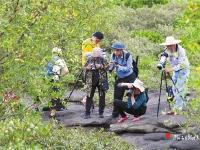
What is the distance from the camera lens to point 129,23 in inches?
990

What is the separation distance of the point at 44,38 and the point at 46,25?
163 mm

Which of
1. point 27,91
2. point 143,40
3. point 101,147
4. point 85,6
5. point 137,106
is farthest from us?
point 143,40

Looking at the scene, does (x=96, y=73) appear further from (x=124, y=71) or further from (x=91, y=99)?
(x=91, y=99)

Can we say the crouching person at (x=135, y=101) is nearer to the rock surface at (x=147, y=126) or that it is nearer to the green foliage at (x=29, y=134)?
the rock surface at (x=147, y=126)

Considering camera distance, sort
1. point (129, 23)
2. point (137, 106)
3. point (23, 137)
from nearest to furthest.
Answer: point (23, 137) < point (137, 106) < point (129, 23)

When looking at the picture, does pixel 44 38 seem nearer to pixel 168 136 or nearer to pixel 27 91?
pixel 27 91

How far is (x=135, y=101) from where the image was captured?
43.4 ft

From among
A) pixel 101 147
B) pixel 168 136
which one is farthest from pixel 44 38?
pixel 168 136

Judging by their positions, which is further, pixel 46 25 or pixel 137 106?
pixel 137 106

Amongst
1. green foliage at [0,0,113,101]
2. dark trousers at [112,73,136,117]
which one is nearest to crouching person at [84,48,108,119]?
dark trousers at [112,73,136,117]

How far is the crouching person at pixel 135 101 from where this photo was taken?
13.0 m

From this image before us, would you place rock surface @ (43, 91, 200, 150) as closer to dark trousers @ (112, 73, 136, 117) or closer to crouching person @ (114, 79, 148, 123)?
crouching person @ (114, 79, 148, 123)

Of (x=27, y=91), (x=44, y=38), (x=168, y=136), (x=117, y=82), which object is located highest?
(x=44, y=38)

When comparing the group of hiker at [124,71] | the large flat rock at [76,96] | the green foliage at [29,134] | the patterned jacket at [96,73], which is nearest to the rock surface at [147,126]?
the group of hiker at [124,71]
